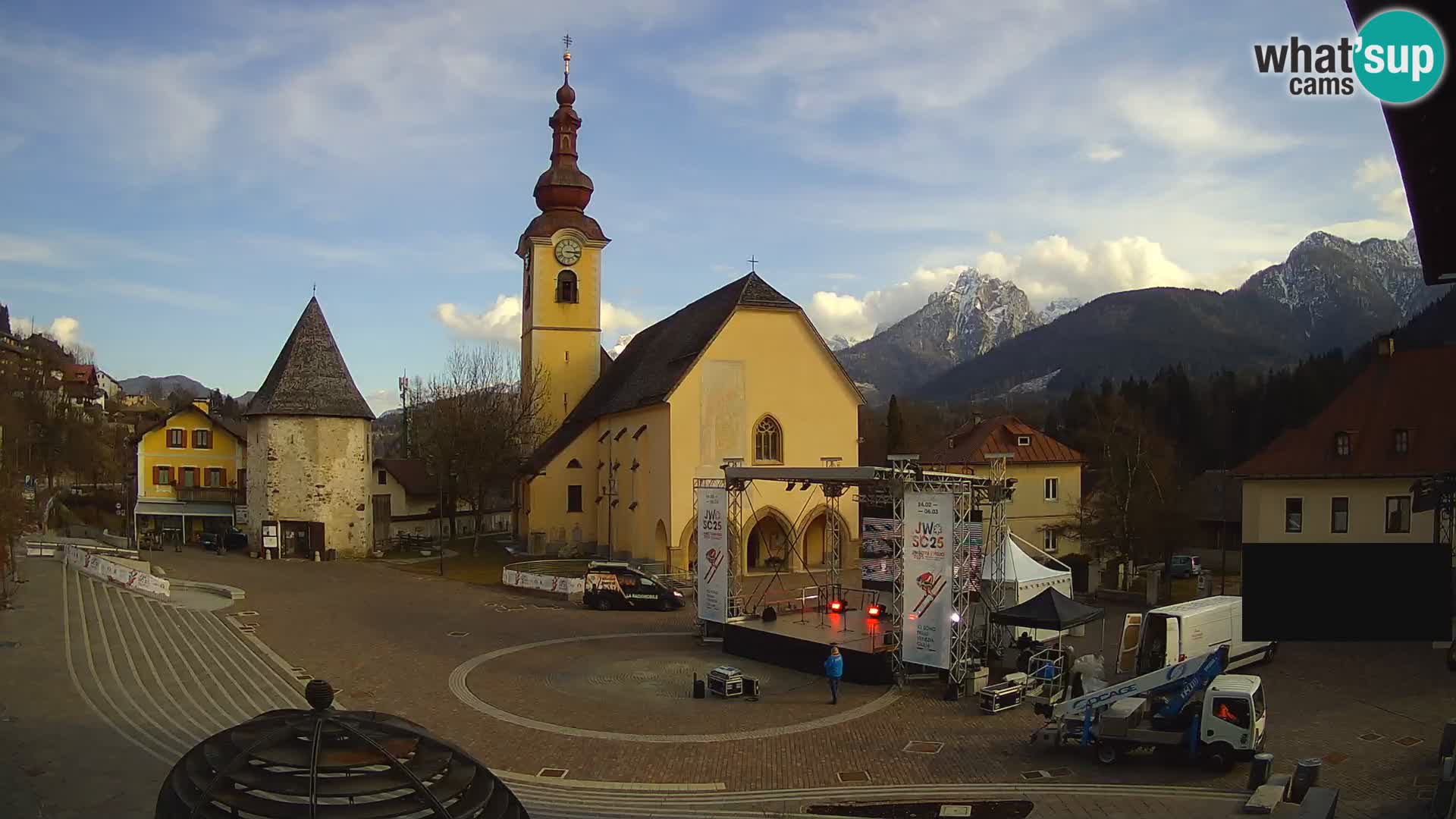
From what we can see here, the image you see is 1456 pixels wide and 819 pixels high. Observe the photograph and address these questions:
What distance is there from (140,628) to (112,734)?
10.8m

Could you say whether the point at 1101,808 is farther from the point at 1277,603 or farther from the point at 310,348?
the point at 310,348

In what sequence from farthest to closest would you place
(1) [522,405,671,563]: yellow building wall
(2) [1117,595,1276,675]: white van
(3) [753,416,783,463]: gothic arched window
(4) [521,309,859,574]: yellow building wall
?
(3) [753,416,783,463]: gothic arched window, (1) [522,405,671,563]: yellow building wall, (4) [521,309,859,574]: yellow building wall, (2) [1117,595,1276,675]: white van

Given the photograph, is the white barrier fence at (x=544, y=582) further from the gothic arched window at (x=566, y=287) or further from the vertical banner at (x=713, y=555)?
the gothic arched window at (x=566, y=287)

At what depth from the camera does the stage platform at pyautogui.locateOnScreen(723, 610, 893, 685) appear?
20531 millimetres

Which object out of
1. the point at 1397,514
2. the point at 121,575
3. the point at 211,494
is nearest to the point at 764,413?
the point at 1397,514

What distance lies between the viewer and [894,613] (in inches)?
823

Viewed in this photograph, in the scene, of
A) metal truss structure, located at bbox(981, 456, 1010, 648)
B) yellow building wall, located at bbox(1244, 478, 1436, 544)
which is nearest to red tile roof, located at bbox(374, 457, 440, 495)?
yellow building wall, located at bbox(1244, 478, 1436, 544)

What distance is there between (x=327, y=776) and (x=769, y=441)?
114ft

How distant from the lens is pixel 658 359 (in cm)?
4325

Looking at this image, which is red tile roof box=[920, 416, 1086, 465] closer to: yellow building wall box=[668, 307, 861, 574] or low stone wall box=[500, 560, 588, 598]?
yellow building wall box=[668, 307, 861, 574]

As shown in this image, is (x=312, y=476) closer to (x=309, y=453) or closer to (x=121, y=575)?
(x=309, y=453)

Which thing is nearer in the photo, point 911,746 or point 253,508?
point 911,746

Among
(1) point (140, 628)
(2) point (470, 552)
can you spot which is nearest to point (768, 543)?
(2) point (470, 552)

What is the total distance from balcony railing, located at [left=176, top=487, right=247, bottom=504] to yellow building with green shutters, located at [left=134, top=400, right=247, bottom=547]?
38mm
